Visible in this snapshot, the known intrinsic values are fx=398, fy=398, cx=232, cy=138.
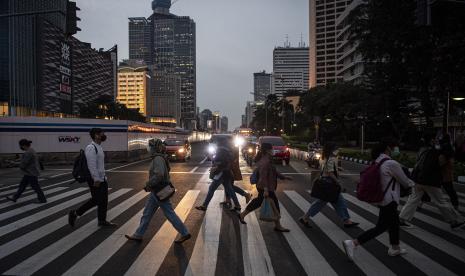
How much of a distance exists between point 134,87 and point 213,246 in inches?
7799

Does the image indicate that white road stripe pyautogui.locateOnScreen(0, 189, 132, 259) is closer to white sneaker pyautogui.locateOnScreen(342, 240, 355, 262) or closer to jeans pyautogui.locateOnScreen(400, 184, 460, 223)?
white sneaker pyautogui.locateOnScreen(342, 240, 355, 262)

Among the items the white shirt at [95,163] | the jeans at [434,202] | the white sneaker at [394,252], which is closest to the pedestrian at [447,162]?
the jeans at [434,202]

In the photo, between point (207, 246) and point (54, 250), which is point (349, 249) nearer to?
point (207, 246)

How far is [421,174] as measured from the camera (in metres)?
7.60

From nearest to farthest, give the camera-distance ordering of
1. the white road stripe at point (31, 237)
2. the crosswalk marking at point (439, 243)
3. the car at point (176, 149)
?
the crosswalk marking at point (439, 243), the white road stripe at point (31, 237), the car at point (176, 149)

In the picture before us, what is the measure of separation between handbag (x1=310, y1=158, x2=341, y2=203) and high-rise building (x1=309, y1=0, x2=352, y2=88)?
14978 centimetres

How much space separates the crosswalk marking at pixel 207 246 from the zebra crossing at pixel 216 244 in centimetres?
1

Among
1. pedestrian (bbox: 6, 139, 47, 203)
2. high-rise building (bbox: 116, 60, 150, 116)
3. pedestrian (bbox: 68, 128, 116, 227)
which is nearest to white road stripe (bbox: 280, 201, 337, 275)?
pedestrian (bbox: 68, 128, 116, 227)

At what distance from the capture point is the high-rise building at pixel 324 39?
152000 millimetres

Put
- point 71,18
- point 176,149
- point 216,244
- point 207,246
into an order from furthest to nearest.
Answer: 1. point 176,149
2. point 71,18
3. point 216,244
4. point 207,246

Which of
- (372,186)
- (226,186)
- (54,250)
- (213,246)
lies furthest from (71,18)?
(372,186)

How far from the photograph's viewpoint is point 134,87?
196625 mm

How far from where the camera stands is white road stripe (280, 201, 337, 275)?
5.25m

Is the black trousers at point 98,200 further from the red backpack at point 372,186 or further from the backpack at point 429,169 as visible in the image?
the backpack at point 429,169
